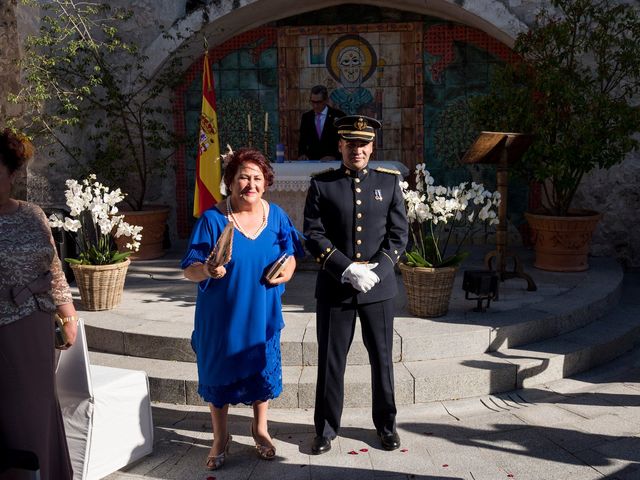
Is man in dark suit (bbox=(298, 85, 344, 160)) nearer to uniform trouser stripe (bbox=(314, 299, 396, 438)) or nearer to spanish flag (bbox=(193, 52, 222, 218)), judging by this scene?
spanish flag (bbox=(193, 52, 222, 218))

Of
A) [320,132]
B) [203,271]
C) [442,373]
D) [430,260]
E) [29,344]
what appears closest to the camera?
[29,344]

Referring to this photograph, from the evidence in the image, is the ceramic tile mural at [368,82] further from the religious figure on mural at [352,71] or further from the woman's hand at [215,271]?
the woman's hand at [215,271]

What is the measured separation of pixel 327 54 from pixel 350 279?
6.54 meters

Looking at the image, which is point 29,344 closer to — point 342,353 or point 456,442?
point 342,353

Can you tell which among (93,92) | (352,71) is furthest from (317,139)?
(93,92)

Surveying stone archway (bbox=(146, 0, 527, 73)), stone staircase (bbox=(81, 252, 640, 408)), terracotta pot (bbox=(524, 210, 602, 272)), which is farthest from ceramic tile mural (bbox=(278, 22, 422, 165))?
stone staircase (bbox=(81, 252, 640, 408))

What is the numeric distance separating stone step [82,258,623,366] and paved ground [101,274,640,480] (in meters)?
0.51

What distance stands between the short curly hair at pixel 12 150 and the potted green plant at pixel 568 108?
551cm

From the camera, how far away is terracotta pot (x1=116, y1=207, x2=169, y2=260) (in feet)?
30.4

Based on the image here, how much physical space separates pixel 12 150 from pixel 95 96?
6216mm

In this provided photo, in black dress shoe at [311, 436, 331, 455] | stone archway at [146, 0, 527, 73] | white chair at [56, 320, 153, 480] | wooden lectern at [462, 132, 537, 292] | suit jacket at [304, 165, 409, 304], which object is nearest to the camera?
white chair at [56, 320, 153, 480]

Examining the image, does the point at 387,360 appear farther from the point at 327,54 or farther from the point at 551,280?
Result: the point at 327,54

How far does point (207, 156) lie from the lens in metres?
9.47

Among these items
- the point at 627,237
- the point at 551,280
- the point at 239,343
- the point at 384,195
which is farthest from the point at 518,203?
the point at 239,343
